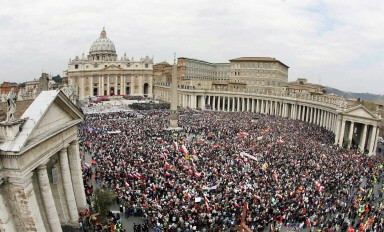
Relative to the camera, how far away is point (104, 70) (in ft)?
383

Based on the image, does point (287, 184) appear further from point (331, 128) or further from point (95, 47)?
point (95, 47)

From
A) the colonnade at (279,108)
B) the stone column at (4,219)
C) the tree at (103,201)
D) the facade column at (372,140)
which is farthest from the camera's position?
the colonnade at (279,108)

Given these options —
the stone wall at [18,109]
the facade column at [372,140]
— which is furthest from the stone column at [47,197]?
the facade column at [372,140]

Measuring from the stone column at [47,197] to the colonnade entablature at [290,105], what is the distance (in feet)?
127

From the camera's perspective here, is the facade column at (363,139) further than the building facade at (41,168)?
Yes

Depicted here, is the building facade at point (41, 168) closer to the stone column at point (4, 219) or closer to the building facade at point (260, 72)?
the stone column at point (4, 219)

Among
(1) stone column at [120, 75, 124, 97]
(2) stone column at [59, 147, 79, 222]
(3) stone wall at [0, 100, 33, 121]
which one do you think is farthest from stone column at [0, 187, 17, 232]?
(1) stone column at [120, 75, 124, 97]

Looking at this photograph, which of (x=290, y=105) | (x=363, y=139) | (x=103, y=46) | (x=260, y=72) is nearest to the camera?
(x=363, y=139)

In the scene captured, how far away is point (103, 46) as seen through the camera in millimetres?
148000

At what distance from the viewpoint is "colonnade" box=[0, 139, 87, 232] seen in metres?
11.5

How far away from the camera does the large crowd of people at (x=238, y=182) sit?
18.3 meters

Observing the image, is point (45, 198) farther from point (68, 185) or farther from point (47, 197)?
point (68, 185)

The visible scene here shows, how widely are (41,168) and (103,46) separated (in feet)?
475

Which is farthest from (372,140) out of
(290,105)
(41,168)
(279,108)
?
(41,168)
